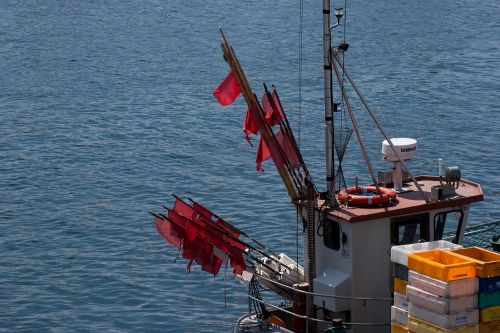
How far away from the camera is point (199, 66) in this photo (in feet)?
251

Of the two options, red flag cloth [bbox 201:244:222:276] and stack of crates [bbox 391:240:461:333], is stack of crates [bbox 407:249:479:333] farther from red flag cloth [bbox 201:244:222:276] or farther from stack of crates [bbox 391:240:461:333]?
red flag cloth [bbox 201:244:222:276]

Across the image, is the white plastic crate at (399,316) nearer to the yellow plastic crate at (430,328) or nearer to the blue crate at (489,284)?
the yellow plastic crate at (430,328)

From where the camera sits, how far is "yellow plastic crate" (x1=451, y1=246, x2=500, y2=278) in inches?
837

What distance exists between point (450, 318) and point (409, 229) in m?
4.77

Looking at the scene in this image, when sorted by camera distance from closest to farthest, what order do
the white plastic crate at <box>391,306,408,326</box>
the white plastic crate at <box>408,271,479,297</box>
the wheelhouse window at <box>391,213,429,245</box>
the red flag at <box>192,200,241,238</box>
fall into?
the white plastic crate at <box>408,271,479,297</box>
the white plastic crate at <box>391,306,408,326</box>
the wheelhouse window at <box>391,213,429,245</box>
the red flag at <box>192,200,241,238</box>

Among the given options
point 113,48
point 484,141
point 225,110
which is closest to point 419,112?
point 484,141

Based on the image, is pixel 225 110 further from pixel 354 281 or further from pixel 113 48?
pixel 354 281

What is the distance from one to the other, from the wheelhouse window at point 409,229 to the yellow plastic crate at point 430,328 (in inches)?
145

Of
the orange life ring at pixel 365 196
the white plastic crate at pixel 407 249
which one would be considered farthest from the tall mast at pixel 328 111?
the white plastic crate at pixel 407 249

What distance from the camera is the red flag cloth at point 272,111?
26328 mm

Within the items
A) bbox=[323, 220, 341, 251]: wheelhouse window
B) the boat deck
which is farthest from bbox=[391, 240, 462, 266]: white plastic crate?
bbox=[323, 220, 341, 251]: wheelhouse window

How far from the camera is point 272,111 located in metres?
26.3

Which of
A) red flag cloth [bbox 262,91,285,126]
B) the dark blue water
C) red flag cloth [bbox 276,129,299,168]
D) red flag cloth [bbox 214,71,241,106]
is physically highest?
red flag cloth [bbox 214,71,241,106]

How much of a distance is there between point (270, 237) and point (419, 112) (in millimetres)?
21732
